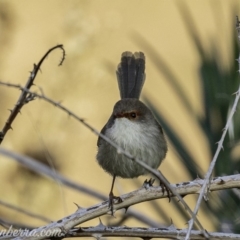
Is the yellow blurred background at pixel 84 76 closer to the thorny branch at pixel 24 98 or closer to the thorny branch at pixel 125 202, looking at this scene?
the thorny branch at pixel 125 202

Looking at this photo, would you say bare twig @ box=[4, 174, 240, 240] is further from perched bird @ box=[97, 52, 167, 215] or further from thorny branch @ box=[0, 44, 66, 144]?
perched bird @ box=[97, 52, 167, 215]

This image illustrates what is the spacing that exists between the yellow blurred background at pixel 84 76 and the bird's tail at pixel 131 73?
3.06 feet

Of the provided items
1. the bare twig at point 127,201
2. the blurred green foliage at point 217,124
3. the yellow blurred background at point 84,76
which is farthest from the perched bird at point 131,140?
the yellow blurred background at point 84,76

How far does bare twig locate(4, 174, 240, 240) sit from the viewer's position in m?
2.27

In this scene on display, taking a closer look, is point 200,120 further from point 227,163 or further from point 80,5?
point 80,5

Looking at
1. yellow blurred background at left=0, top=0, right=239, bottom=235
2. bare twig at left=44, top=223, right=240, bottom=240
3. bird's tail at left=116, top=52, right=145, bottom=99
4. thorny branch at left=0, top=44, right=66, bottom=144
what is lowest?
bare twig at left=44, top=223, right=240, bottom=240

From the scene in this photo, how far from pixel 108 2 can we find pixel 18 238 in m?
6.67

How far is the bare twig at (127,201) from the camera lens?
227 cm

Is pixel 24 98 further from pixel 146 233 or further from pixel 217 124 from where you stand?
pixel 217 124

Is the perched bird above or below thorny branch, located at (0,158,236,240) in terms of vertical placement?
above

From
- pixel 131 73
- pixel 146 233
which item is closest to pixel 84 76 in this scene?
pixel 131 73

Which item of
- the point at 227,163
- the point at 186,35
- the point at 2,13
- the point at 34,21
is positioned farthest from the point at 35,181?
the point at 186,35

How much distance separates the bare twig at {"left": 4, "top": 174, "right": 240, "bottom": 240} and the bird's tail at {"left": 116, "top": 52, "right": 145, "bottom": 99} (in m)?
1.59

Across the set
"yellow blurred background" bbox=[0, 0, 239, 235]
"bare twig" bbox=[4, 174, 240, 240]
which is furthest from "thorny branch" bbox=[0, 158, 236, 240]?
"yellow blurred background" bbox=[0, 0, 239, 235]
